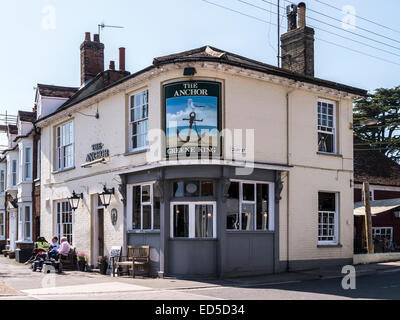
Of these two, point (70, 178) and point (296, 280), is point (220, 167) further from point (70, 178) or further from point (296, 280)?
point (70, 178)

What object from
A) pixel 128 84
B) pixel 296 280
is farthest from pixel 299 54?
pixel 296 280

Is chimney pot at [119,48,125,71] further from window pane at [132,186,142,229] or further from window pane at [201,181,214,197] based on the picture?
window pane at [201,181,214,197]

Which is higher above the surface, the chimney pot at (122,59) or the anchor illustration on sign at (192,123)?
the chimney pot at (122,59)

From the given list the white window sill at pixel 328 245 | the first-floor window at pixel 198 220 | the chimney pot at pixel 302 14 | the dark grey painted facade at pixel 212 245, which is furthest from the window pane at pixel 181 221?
the chimney pot at pixel 302 14

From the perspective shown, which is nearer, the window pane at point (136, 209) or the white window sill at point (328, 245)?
the window pane at point (136, 209)

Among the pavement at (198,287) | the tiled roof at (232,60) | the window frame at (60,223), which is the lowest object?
the pavement at (198,287)

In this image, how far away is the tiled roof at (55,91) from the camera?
28.2m

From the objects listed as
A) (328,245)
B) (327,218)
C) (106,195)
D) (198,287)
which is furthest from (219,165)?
(328,245)

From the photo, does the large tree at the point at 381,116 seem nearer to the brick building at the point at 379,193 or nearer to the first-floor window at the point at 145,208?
the brick building at the point at 379,193

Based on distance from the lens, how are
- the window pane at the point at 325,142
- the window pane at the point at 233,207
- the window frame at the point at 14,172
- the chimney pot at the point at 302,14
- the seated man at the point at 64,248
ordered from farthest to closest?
the window frame at the point at 14,172, the chimney pot at the point at 302,14, the seated man at the point at 64,248, the window pane at the point at 325,142, the window pane at the point at 233,207

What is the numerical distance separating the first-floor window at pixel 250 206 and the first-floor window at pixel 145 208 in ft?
8.06

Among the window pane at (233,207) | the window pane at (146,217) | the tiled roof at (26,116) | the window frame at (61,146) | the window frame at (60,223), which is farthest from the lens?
the tiled roof at (26,116)

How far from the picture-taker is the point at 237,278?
54.7 feet

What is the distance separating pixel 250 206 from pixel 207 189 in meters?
1.77
